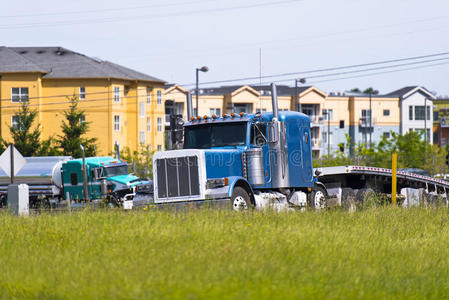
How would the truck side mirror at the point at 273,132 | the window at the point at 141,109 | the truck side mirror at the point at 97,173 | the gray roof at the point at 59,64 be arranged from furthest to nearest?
the window at the point at 141,109 → the gray roof at the point at 59,64 → the truck side mirror at the point at 97,173 → the truck side mirror at the point at 273,132

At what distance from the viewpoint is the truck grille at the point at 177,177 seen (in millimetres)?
18562

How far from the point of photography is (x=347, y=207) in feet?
63.0

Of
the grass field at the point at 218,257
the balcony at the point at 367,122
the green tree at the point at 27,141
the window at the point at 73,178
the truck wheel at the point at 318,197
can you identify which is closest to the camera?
the grass field at the point at 218,257

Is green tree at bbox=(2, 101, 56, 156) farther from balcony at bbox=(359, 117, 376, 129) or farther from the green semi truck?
balcony at bbox=(359, 117, 376, 129)

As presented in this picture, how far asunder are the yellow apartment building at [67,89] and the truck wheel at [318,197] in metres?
50.0

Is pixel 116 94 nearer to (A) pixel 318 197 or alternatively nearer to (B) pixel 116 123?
(B) pixel 116 123

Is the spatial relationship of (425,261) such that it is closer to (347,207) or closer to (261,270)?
(261,270)

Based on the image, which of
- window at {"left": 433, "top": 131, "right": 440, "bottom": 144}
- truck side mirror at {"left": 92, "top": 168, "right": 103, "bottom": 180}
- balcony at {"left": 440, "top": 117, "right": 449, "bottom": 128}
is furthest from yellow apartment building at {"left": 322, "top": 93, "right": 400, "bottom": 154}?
Answer: truck side mirror at {"left": 92, "top": 168, "right": 103, "bottom": 180}

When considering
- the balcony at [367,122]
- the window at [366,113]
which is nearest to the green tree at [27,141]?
the balcony at [367,122]

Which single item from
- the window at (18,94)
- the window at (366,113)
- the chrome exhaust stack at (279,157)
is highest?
the window at (18,94)

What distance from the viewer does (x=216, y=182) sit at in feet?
59.9

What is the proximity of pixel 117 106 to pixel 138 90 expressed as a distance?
180 inches

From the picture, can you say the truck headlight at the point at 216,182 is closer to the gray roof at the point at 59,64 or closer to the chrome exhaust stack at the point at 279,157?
the chrome exhaust stack at the point at 279,157

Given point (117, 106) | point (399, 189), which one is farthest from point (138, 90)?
point (399, 189)
